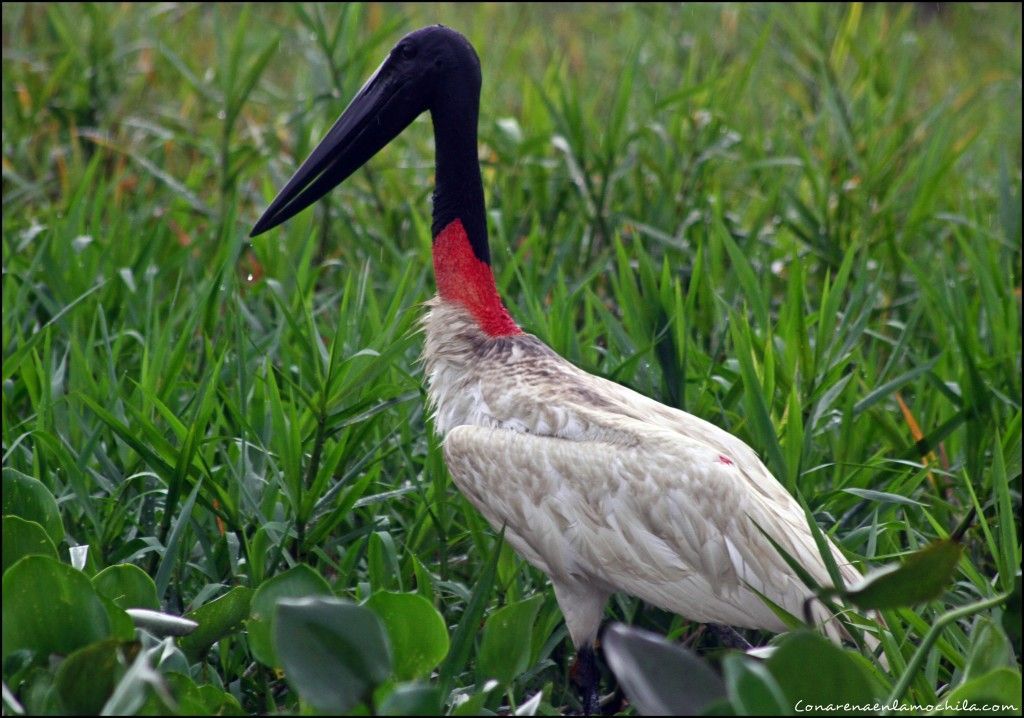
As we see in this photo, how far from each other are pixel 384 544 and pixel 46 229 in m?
2.24

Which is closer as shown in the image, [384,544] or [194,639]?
[194,639]

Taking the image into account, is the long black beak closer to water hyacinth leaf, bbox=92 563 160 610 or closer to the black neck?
the black neck

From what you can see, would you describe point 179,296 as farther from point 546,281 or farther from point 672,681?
point 672,681

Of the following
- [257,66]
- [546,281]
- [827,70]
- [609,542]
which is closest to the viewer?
[609,542]

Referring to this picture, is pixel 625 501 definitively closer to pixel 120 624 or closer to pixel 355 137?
pixel 120 624

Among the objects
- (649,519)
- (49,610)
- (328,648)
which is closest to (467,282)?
(649,519)

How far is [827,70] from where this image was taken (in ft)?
18.9

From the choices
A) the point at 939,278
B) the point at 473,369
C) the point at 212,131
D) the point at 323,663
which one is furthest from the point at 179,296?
the point at 323,663

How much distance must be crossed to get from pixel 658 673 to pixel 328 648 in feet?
1.41

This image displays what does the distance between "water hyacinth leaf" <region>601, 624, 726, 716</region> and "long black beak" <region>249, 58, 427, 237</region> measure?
89.2 inches

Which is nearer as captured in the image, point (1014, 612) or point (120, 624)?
point (1014, 612)

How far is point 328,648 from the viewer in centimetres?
180

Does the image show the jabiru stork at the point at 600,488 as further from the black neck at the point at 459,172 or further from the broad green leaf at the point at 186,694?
the broad green leaf at the point at 186,694

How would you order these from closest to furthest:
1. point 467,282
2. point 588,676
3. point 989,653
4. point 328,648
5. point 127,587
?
1. point 328,648
2. point 989,653
3. point 127,587
4. point 588,676
5. point 467,282
